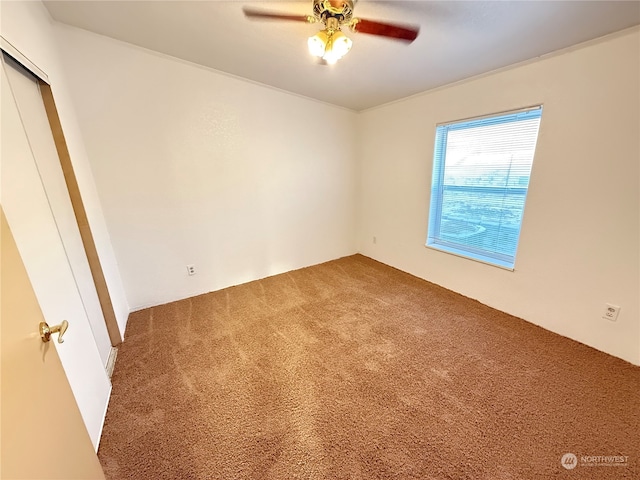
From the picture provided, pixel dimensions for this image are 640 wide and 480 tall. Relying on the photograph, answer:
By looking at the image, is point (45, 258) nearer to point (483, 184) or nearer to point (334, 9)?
point (334, 9)

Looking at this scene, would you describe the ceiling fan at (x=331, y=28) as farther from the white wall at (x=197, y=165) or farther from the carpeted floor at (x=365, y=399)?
the carpeted floor at (x=365, y=399)

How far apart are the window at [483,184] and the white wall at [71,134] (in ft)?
10.2

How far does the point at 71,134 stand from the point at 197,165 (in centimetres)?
95

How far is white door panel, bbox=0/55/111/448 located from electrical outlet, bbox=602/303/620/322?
3233 mm

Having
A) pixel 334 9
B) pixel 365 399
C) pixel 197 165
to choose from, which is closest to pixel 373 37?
pixel 334 9

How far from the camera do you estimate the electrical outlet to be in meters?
1.78

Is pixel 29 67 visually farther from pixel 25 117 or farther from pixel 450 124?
pixel 450 124

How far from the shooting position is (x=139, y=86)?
90.6 inches

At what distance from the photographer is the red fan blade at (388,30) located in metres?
1.62

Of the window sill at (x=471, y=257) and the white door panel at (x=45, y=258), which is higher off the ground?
the white door panel at (x=45, y=258)

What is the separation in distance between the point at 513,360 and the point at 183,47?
3.58 metres

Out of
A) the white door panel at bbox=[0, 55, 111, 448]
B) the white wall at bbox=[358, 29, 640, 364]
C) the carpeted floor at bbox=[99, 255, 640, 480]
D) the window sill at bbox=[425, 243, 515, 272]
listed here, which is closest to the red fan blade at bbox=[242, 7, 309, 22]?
the white door panel at bbox=[0, 55, 111, 448]

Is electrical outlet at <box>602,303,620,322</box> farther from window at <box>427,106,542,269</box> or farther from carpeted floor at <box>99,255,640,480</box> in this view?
window at <box>427,106,542,269</box>

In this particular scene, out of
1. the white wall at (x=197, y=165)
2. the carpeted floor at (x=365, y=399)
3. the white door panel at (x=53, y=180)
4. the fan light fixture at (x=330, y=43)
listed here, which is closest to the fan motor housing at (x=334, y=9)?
the fan light fixture at (x=330, y=43)
